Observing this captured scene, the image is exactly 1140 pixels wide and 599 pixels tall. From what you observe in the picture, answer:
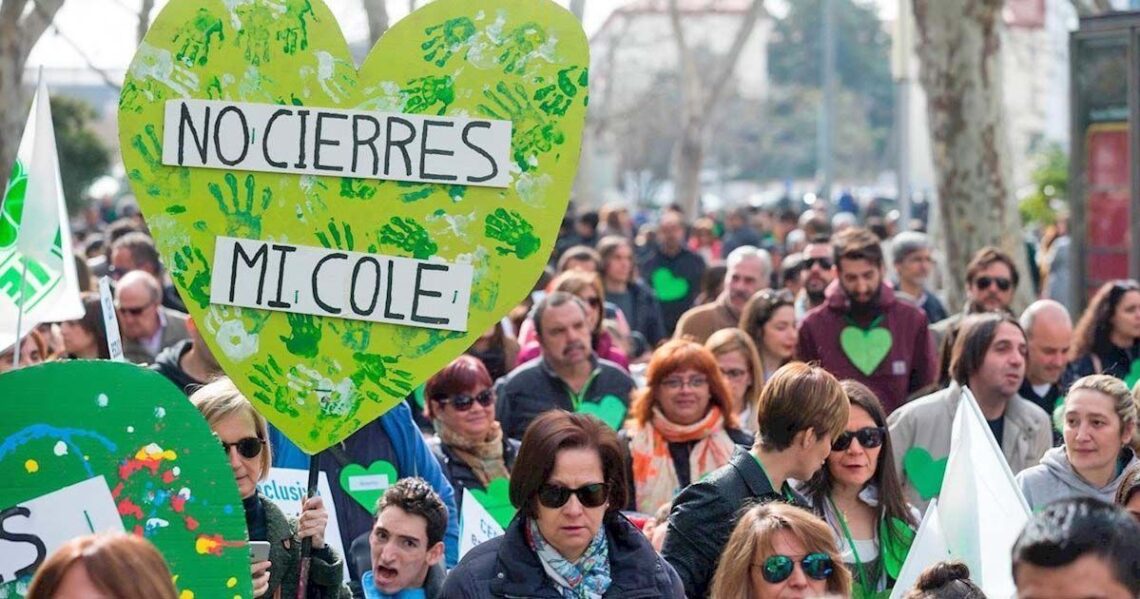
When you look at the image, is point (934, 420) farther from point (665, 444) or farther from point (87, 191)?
point (87, 191)

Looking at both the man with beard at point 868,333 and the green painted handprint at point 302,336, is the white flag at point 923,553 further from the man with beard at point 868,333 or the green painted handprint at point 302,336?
the man with beard at point 868,333

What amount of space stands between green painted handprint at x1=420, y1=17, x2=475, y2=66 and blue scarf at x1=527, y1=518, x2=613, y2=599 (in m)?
1.08

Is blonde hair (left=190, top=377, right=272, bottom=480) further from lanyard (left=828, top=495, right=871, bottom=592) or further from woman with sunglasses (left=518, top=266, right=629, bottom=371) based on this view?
Result: woman with sunglasses (left=518, top=266, right=629, bottom=371)

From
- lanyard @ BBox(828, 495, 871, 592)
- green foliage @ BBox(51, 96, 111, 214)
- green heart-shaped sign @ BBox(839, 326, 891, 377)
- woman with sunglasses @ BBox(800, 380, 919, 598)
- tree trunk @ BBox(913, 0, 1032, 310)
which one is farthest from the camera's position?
green foliage @ BBox(51, 96, 111, 214)

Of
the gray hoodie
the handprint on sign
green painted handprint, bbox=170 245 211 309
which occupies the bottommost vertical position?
the gray hoodie

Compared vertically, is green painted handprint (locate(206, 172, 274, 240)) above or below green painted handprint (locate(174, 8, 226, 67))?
below

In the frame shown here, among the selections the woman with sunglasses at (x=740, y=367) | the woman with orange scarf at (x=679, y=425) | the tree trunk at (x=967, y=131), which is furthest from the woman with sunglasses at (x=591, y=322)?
the tree trunk at (x=967, y=131)

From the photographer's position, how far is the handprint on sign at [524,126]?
14.9 feet

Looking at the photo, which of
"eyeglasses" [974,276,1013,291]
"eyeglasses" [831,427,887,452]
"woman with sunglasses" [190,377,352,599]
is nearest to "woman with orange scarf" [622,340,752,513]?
"eyeglasses" [831,427,887,452]

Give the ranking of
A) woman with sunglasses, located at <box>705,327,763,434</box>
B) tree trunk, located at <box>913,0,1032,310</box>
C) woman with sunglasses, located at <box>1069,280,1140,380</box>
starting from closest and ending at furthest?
1. woman with sunglasses, located at <box>705,327,763,434</box>
2. woman with sunglasses, located at <box>1069,280,1140,380</box>
3. tree trunk, located at <box>913,0,1032,310</box>

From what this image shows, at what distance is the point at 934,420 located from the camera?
23.7ft

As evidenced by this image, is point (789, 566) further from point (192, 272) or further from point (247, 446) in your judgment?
point (192, 272)

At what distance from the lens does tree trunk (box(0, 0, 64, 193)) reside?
19.3 metres

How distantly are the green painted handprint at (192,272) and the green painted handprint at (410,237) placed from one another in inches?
16.6
